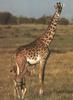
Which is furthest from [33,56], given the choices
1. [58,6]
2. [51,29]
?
[58,6]

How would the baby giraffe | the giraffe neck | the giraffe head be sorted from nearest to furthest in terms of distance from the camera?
the baby giraffe
the giraffe head
the giraffe neck

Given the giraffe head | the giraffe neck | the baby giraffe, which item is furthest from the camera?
the giraffe neck

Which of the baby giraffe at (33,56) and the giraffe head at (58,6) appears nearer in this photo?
the baby giraffe at (33,56)

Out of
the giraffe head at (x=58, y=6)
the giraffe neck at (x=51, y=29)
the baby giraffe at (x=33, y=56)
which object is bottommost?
the baby giraffe at (x=33, y=56)

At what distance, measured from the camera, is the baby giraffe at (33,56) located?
33.1ft

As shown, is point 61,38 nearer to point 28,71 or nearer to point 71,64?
point 71,64

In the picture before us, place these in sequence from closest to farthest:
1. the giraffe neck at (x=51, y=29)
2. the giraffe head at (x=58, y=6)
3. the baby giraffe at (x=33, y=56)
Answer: the baby giraffe at (x=33, y=56) → the giraffe head at (x=58, y=6) → the giraffe neck at (x=51, y=29)

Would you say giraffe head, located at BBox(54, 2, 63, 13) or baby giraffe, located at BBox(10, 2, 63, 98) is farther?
giraffe head, located at BBox(54, 2, 63, 13)

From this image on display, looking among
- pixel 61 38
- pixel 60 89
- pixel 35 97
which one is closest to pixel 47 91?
pixel 60 89

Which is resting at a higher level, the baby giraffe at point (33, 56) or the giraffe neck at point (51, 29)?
the giraffe neck at point (51, 29)

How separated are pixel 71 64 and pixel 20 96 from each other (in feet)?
22.2

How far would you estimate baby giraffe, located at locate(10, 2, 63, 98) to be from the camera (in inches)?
397

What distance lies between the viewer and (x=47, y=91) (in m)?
10.9

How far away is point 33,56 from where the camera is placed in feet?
33.9
